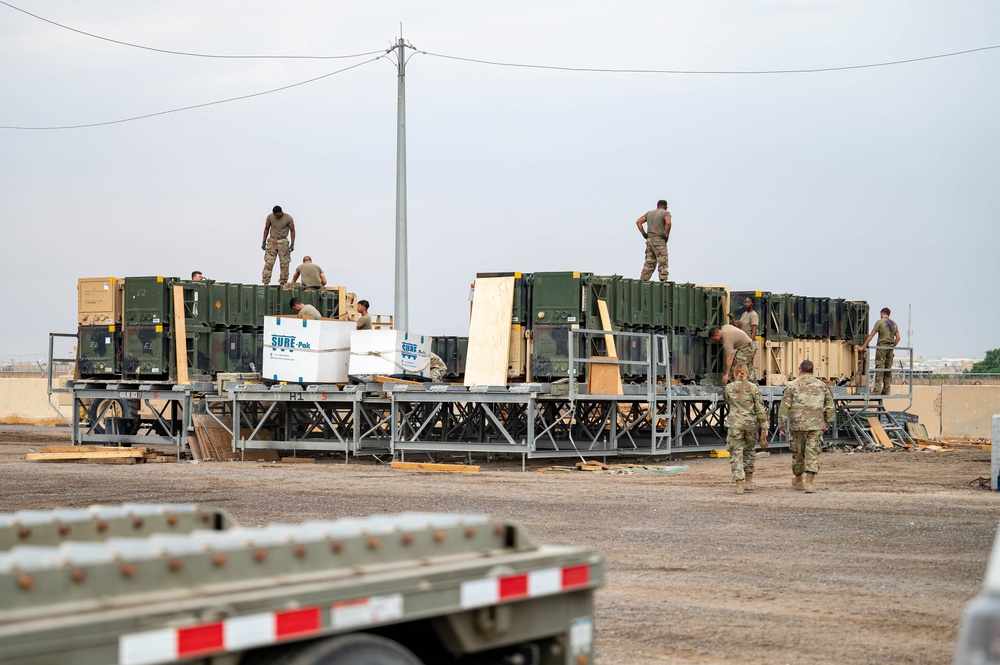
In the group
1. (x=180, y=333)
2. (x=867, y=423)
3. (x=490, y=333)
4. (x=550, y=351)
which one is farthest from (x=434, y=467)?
(x=867, y=423)

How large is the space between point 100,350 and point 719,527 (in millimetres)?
15820

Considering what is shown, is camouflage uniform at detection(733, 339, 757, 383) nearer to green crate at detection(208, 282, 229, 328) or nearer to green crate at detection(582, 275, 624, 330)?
green crate at detection(582, 275, 624, 330)

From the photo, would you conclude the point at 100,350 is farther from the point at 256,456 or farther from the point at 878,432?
the point at 878,432

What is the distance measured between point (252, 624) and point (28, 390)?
40817mm

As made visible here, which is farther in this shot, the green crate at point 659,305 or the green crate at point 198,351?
the green crate at point 198,351

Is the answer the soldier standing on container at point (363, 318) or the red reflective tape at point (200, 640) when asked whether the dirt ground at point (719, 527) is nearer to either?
the soldier standing on container at point (363, 318)

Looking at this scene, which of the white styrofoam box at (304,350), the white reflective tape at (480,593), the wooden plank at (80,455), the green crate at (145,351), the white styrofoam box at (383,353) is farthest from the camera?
the green crate at (145,351)

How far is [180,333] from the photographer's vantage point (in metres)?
24.4

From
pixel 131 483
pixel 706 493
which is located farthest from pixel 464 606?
pixel 131 483

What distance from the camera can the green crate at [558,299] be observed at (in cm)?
2138

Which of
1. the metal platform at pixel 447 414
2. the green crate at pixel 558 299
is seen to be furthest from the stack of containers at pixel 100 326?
the green crate at pixel 558 299

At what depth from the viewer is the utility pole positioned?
972 inches

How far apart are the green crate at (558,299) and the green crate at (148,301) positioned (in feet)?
26.0

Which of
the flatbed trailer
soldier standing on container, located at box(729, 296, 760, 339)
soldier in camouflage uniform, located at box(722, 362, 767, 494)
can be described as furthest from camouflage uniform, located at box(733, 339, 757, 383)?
the flatbed trailer
